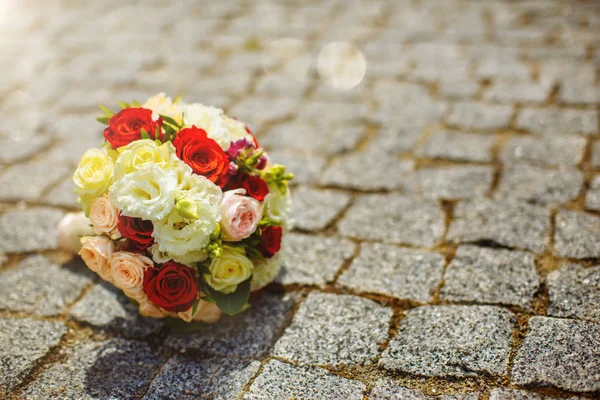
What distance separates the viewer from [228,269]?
227 cm

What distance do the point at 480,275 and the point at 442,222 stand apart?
Answer: 0.45 meters

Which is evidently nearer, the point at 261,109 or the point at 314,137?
the point at 314,137

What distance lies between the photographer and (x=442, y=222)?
2.98 m

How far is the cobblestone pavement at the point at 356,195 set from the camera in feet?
7.27

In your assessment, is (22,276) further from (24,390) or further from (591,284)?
(591,284)

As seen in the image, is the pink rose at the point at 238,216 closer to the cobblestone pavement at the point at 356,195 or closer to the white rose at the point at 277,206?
the white rose at the point at 277,206

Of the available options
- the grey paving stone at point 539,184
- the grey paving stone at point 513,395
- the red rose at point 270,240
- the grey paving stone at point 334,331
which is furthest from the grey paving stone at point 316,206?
the grey paving stone at point 513,395

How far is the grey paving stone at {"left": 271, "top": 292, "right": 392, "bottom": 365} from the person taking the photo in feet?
7.41

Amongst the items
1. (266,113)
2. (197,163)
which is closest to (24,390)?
(197,163)

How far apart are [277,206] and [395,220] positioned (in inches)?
31.0

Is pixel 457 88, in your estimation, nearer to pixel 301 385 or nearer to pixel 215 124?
pixel 215 124

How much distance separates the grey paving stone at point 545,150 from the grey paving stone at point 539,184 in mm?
86

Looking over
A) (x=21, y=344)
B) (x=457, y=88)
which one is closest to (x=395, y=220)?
(x=457, y=88)

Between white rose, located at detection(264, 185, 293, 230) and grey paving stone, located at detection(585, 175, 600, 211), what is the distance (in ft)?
4.76
